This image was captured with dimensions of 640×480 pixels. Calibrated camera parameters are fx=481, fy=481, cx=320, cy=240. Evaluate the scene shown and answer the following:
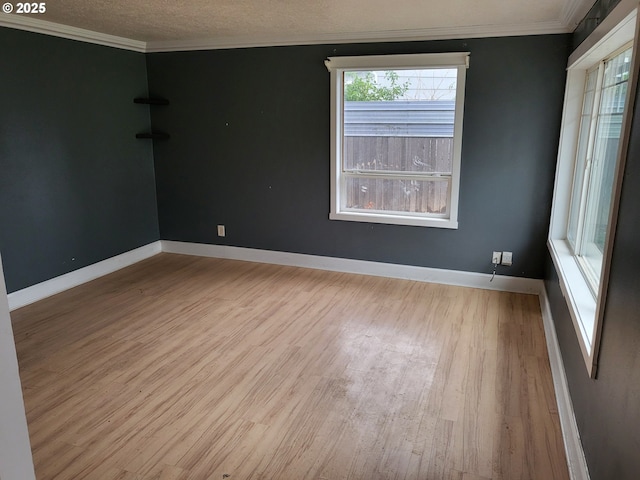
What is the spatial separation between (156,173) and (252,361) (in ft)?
9.94

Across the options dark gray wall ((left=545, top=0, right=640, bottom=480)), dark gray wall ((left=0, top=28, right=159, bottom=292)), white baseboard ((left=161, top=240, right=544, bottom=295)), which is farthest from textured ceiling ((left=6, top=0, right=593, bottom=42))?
white baseboard ((left=161, top=240, right=544, bottom=295))

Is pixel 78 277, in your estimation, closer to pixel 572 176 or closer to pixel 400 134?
pixel 400 134

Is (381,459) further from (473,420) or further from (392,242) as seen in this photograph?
(392,242)

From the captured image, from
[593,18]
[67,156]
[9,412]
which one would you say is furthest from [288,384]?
[67,156]

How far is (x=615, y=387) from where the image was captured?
1.56 meters

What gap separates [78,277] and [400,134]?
126 inches

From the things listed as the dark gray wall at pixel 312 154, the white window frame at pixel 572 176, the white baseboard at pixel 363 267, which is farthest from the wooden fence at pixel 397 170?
the white window frame at pixel 572 176

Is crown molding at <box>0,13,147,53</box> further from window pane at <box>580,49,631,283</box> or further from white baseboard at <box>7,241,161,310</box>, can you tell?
window pane at <box>580,49,631,283</box>

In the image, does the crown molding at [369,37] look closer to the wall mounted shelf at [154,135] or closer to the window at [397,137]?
the window at [397,137]

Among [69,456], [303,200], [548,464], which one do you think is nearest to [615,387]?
[548,464]

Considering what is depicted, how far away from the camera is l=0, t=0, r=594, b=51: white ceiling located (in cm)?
318

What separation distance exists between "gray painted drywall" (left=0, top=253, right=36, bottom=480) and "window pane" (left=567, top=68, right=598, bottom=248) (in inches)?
131

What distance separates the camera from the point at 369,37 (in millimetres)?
4164

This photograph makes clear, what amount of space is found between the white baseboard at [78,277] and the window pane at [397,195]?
228 centimetres
